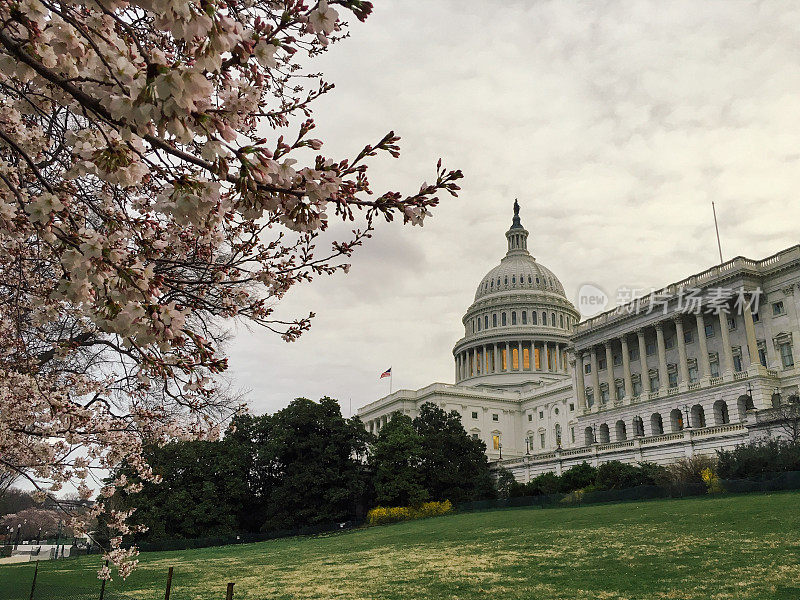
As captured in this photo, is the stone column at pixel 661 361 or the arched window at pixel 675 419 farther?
the stone column at pixel 661 361

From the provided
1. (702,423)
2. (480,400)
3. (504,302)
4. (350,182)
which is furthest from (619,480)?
(504,302)

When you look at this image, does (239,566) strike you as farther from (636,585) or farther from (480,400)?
(480,400)

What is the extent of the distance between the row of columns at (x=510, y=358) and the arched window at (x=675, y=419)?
53.8 metres

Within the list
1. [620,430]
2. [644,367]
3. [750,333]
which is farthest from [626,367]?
[750,333]

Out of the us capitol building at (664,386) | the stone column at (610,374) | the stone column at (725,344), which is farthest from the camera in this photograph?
the stone column at (610,374)

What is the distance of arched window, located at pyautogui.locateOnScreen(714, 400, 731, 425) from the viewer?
65375mm

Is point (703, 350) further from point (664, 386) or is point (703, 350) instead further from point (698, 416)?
point (698, 416)

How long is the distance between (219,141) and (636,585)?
16.7 metres

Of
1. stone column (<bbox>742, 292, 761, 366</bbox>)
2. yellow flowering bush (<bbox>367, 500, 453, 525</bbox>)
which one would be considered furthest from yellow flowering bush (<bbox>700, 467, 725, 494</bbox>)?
stone column (<bbox>742, 292, 761, 366</bbox>)

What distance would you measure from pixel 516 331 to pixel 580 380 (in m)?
39.7

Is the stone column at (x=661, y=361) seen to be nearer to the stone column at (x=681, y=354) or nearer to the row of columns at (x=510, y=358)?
the stone column at (x=681, y=354)

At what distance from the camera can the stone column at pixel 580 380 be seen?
281ft

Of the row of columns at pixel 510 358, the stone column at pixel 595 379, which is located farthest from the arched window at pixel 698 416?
the row of columns at pixel 510 358

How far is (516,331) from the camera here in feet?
413
